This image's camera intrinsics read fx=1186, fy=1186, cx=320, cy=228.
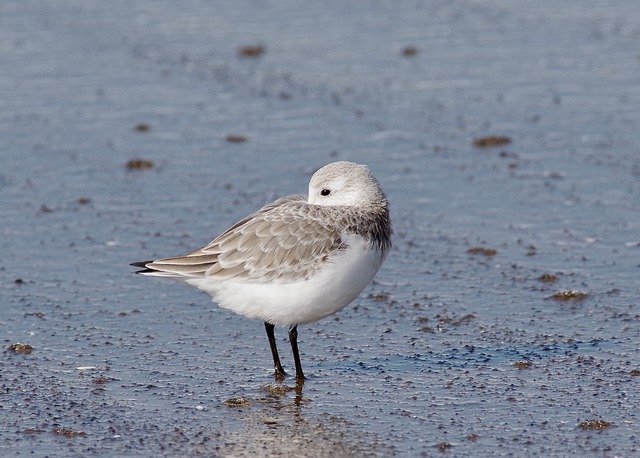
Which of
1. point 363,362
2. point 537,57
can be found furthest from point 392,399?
point 537,57

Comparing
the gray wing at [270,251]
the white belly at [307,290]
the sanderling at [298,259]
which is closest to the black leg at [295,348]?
the sanderling at [298,259]

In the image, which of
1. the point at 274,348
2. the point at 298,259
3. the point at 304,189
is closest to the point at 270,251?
the point at 298,259

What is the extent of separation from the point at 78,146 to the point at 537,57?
17.1 feet

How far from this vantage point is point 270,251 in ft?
23.0

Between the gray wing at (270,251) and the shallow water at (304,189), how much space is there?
0.67m

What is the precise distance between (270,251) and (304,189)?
3.27 m

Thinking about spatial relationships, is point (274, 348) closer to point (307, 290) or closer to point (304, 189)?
point (307, 290)

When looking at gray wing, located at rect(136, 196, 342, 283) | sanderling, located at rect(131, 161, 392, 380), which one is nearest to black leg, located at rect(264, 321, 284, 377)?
sanderling, located at rect(131, 161, 392, 380)

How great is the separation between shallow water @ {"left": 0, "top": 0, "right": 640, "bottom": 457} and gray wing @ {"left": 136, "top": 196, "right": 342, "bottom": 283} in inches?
26.3

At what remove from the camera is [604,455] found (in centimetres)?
598

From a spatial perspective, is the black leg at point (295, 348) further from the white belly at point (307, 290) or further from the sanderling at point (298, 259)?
the white belly at point (307, 290)

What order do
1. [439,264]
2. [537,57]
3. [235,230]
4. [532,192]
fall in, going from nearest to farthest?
[235,230], [439,264], [532,192], [537,57]

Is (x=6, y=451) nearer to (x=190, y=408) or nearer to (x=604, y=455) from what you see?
(x=190, y=408)

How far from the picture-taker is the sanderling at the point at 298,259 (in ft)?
22.6
